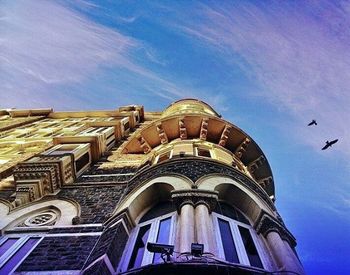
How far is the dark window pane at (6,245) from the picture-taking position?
778 cm

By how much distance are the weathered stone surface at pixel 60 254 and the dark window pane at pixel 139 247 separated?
98 cm

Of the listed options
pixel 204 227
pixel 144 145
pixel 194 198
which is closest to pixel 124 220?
pixel 194 198

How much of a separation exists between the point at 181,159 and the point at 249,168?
4607 mm

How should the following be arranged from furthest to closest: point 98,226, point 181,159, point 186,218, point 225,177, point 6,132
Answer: point 6,132, point 181,159, point 225,177, point 98,226, point 186,218

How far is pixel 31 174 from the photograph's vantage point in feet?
34.7

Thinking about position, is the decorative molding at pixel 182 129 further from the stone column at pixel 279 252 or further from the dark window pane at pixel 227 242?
the stone column at pixel 279 252

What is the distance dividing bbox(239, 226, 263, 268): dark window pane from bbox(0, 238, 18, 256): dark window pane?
16.5 feet

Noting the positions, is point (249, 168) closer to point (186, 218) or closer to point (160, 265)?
point (186, 218)

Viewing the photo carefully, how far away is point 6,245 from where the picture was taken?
26.3 ft

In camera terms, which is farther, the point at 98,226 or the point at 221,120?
the point at 221,120

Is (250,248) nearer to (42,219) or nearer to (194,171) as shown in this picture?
(194,171)

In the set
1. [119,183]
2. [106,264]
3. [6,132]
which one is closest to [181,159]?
[119,183]

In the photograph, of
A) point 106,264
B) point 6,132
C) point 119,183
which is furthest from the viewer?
point 6,132

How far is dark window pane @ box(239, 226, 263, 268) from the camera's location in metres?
6.70
